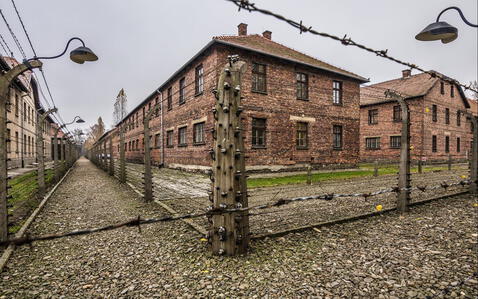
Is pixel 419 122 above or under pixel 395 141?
above

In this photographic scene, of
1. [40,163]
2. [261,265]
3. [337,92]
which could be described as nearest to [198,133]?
[40,163]

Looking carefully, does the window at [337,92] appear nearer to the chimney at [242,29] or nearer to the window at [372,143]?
the chimney at [242,29]

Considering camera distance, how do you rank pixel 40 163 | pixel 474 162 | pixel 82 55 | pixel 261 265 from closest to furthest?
1. pixel 261 265
2. pixel 82 55
3. pixel 40 163
4. pixel 474 162

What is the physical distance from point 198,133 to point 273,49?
6.78m

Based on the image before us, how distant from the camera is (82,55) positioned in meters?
6.12

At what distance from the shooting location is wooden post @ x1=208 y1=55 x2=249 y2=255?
10.5ft

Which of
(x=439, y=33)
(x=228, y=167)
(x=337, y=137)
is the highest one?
(x=439, y=33)

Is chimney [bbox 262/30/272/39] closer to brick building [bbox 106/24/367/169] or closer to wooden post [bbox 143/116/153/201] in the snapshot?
brick building [bbox 106/24/367/169]

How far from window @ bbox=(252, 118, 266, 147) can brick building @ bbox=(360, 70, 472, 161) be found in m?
13.3

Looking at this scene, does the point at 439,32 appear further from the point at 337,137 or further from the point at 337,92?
the point at 337,92

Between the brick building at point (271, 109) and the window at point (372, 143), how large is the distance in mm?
9362

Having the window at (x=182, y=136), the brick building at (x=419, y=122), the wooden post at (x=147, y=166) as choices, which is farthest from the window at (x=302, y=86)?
the wooden post at (x=147, y=166)

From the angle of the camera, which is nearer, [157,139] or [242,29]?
[242,29]

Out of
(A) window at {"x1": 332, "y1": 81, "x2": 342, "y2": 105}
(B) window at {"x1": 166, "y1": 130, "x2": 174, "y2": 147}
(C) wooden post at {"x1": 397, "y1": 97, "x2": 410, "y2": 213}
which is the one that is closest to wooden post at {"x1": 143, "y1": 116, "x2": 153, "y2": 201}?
(C) wooden post at {"x1": 397, "y1": 97, "x2": 410, "y2": 213}
